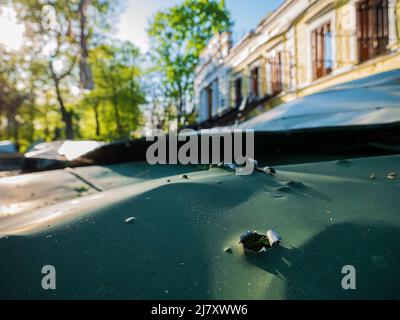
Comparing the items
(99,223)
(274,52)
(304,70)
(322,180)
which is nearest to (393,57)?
(304,70)

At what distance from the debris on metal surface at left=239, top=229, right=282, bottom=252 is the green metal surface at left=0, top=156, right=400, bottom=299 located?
1.2 inches

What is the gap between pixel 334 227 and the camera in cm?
114

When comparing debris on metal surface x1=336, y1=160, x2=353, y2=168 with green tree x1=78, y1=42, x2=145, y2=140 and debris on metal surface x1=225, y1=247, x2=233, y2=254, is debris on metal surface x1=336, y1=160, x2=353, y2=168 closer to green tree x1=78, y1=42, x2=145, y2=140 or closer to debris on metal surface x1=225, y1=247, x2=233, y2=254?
debris on metal surface x1=225, y1=247, x2=233, y2=254

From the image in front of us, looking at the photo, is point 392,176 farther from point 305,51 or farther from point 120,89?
point 120,89

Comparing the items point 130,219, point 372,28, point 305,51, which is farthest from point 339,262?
point 305,51

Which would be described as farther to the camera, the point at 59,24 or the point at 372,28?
the point at 59,24

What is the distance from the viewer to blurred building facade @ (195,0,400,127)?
23.5 feet

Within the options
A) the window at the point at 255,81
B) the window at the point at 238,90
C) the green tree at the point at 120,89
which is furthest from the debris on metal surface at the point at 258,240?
the green tree at the point at 120,89

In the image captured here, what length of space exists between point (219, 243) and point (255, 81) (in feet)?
40.2

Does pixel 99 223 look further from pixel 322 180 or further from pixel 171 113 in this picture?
pixel 171 113

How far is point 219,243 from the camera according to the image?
1.14m

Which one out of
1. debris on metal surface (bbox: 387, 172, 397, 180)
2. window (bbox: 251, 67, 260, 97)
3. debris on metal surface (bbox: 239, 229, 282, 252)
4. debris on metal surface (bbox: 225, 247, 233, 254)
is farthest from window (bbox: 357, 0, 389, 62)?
debris on metal surface (bbox: 225, 247, 233, 254)

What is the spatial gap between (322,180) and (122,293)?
1255 millimetres

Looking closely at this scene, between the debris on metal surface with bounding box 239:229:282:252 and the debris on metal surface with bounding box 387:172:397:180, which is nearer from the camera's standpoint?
the debris on metal surface with bounding box 239:229:282:252
